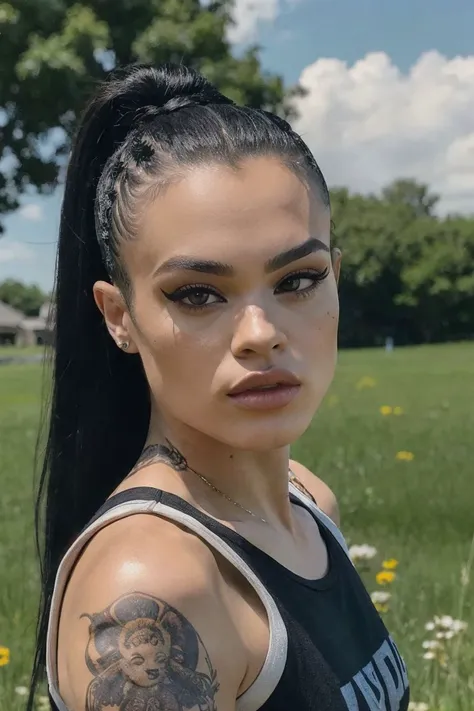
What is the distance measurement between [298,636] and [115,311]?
646 mm

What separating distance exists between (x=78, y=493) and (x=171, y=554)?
56 centimetres

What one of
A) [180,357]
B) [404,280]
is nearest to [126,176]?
[180,357]

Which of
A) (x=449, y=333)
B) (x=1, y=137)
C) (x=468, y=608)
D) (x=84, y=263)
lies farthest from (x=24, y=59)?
(x=449, y=333)

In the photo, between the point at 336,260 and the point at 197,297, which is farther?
the point at 336,260

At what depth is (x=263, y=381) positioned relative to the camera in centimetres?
143

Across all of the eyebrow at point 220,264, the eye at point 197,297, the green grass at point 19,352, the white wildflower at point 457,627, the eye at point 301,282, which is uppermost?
the eyebrow at point 220,264

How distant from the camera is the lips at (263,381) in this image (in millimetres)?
1424

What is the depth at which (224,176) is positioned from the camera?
1446 mm

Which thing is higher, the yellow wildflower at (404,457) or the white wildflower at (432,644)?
the white wildflower at (432,644)

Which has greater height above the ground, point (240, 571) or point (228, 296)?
point (228, 296)

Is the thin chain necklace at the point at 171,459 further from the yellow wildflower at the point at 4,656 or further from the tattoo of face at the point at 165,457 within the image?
the yellow wildflower at the point at 4,656

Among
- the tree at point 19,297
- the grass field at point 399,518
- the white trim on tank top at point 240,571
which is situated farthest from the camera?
the tree at point 19,297

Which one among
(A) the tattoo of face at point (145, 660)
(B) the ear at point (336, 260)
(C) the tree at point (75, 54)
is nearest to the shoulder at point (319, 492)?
(B) the ear at point (336, 260)

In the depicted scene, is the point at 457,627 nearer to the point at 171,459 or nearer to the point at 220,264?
the point at 171,459
